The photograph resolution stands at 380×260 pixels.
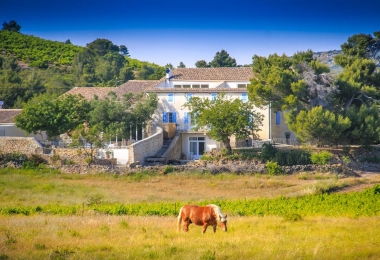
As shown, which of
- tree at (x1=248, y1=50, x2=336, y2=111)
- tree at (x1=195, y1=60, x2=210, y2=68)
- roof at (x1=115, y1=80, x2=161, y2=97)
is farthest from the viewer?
tree at (x1=195, y1=60, x2=210, y2=68)

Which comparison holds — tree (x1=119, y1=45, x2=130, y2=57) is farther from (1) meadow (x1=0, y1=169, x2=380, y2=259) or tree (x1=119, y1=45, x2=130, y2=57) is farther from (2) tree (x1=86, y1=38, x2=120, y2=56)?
(1) meadow (x1=0, y1=169, x2=380, y2=259)

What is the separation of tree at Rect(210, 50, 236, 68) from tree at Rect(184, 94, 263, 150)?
37269mm

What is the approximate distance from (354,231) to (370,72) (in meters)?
34.6

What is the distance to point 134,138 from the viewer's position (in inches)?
1847

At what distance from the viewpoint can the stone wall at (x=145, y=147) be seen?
134ft

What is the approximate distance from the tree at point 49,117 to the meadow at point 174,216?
17.1 ft

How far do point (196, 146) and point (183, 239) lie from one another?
98.2 ft

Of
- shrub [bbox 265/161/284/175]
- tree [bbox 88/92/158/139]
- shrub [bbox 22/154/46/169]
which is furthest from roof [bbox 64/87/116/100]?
shrub [bbox 265/161/284/175]

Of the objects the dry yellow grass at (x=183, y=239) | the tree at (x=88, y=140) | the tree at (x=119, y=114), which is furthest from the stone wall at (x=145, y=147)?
the dry yellow grass at (x=183, y=239)

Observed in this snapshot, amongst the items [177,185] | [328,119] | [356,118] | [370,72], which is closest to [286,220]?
[177,185]

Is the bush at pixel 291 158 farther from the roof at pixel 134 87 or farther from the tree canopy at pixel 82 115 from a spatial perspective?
the roof at pixel 134 87

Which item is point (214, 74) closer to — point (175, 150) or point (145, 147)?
point (175, 150)

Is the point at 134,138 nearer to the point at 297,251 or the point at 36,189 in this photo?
the point at 36,189

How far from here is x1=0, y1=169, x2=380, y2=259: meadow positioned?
1647 cm
